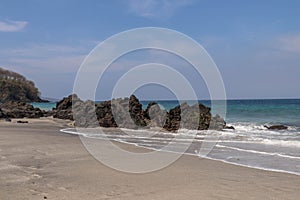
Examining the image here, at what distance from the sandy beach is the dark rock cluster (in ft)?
48.8

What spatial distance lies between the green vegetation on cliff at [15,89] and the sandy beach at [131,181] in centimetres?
7717

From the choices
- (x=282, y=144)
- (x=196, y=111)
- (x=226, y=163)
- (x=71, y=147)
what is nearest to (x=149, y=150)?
(x=71, y=147)

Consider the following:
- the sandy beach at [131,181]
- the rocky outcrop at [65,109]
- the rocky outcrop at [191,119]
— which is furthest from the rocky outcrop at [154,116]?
the sandy beach at [131,181]

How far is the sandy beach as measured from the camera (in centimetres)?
652

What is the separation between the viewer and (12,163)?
937 centimetres

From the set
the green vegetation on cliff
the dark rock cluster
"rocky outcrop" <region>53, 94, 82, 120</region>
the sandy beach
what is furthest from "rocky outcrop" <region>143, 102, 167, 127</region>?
the green vegetation on cliff

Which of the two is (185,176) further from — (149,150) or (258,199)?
(149,150)

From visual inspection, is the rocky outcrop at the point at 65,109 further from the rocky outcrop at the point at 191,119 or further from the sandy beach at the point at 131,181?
the sandy beach at the point at 131,181

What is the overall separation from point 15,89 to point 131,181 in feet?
297

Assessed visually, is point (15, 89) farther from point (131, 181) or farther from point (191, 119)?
point (131, 181)

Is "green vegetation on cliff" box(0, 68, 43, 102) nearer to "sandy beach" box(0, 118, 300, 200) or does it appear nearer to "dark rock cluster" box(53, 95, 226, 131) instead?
"dark rock cluster" box(53, 95, 226, 131)

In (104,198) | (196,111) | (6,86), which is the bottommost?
(104,198)

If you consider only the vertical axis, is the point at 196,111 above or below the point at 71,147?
above

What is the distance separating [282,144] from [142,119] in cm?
1334
